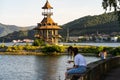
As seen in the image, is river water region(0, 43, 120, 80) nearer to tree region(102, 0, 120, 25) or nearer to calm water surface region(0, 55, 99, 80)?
calm water surface region(0, 55, 99, 80)

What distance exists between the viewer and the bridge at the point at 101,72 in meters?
17.0

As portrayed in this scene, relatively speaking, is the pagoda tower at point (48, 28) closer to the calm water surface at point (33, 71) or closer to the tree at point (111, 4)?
the calm water surface at point (33, 71)

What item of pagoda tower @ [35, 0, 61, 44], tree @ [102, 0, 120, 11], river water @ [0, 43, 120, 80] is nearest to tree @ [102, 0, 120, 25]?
tree @ [102, 0, 120, 11]

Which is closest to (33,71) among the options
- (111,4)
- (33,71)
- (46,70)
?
(33,71)

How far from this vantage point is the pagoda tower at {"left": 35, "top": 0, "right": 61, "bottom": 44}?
4779 inches

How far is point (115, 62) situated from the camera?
33500 mm

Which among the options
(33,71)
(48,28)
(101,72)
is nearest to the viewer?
(101,72)

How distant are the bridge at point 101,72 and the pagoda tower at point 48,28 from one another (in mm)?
86649

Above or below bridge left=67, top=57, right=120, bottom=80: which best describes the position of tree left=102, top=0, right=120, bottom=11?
above

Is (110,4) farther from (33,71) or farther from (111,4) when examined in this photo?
(33,71)

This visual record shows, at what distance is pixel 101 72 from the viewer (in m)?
23.9

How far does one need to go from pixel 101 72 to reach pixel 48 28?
9811 cm

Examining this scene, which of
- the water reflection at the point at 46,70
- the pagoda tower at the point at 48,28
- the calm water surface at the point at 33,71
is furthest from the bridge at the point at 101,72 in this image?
the pagoda tower at the point at 48,28

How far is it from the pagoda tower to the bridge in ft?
284
